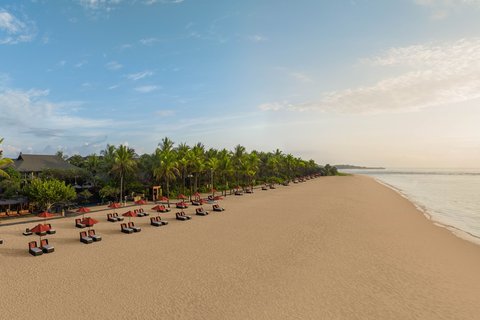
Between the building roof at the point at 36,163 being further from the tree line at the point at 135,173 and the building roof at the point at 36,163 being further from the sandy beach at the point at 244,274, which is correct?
the sandy beach at the point at 244,274

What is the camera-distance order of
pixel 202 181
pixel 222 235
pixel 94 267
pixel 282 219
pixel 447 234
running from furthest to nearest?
pixel 202 181
pixel 282 219
pixel 447 234
pixel 222 235
pixel 94 267

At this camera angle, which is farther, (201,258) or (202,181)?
(202,181)

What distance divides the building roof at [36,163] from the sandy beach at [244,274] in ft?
84.2

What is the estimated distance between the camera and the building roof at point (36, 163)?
4859cm

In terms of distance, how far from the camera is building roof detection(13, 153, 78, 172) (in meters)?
48.6

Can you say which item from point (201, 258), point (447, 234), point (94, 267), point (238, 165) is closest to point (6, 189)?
point (94, 267)

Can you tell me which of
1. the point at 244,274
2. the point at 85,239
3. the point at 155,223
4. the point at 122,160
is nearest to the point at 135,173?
the point at 122,160

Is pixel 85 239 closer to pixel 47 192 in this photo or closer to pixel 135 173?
pixel 47 192

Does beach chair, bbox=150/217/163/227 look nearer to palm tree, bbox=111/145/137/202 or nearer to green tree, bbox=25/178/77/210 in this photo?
green tree, bbox=25/178/77/210

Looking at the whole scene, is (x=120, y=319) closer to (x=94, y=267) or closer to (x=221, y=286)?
(x=221, y=286)

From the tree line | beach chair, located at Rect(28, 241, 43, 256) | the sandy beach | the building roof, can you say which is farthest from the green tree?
the building roof

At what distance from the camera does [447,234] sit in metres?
27.1

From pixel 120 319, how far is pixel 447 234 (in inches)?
1147

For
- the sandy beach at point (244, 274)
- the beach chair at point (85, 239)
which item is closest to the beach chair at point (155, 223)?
the sandy beach at point (244, 274)
